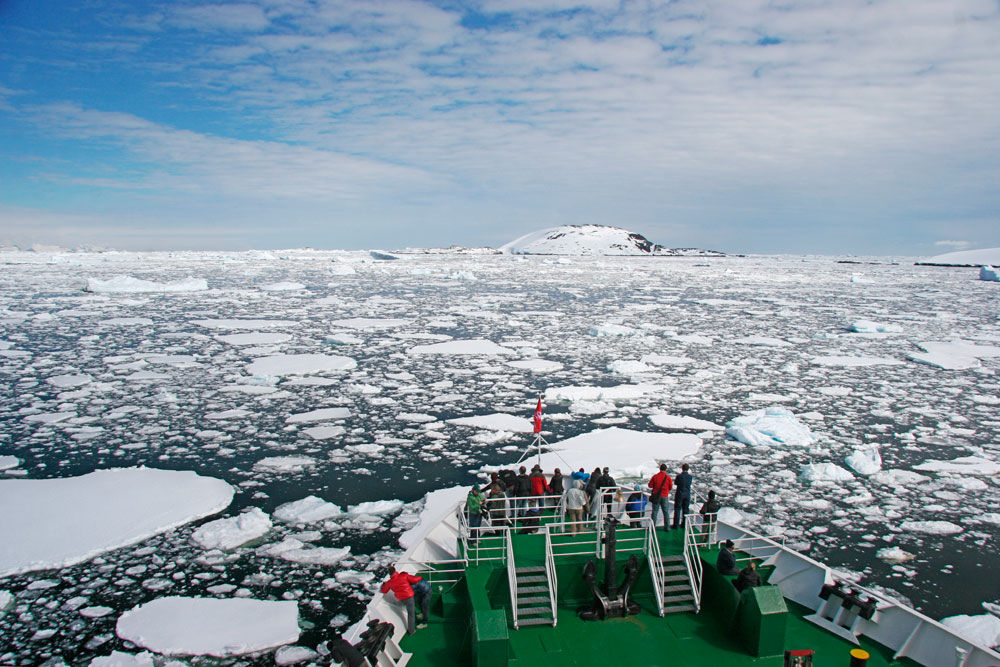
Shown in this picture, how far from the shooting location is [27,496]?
10758 mm

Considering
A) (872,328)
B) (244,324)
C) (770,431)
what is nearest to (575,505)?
(770,431)

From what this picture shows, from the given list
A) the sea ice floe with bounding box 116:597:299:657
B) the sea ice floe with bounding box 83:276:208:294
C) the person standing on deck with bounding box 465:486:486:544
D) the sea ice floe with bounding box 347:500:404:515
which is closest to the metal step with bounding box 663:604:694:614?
the person standing on deck with bounding box 465:486:486:544

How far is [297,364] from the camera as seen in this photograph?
70.2ft

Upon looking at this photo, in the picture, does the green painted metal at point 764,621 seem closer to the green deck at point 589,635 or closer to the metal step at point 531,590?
the green deck at point 589,635

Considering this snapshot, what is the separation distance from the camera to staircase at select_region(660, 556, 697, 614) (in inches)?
280

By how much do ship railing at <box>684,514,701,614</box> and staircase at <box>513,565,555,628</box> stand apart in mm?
1693

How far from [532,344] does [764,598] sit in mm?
19625

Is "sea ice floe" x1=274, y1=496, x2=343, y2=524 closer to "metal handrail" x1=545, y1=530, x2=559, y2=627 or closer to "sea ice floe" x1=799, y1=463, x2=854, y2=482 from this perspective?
"metal handrail" x1=545, y1=530, x2=559, y2=627

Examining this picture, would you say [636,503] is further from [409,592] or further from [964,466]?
[964,466]

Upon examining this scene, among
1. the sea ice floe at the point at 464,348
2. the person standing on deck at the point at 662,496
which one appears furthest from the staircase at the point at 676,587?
the sea ice floe at the point at 464,348

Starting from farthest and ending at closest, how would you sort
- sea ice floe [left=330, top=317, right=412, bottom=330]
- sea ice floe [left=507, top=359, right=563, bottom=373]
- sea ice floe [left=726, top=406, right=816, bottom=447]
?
sea ice floe [left=330, top=317, right=412, bottom=330] < sea ice floe [left=507, top=359, right=563, bottom=373] < sea ice floe [left=726, top=406, right=816, bottom=447]

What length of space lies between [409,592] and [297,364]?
16.1 m

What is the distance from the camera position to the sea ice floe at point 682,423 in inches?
595

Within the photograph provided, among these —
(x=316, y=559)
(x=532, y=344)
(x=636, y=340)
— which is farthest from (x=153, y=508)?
(x=636, y=340)
